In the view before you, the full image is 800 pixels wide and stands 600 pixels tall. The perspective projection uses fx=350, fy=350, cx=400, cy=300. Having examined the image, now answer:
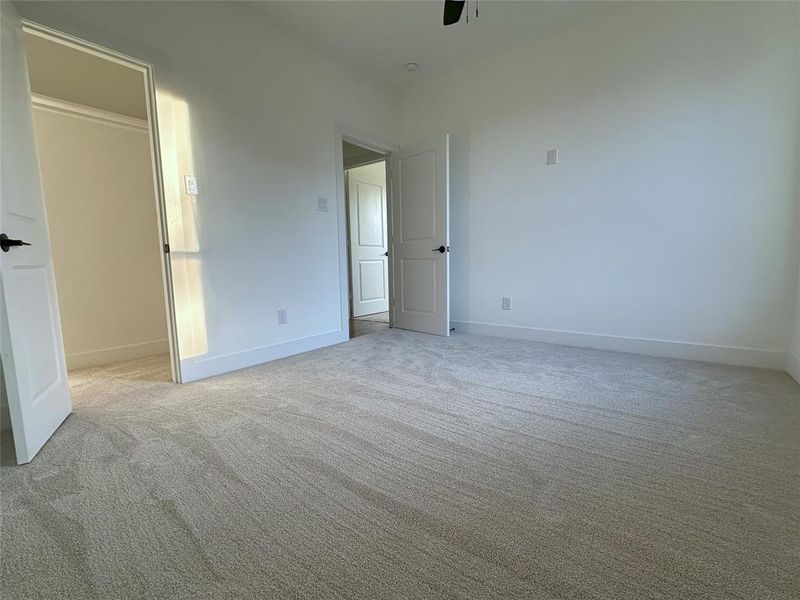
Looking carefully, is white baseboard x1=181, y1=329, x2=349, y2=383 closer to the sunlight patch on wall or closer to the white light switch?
the sunlight patch on wall

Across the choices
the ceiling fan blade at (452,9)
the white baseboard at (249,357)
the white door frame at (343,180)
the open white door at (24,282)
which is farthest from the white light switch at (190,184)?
the ceiling fan blade at (452,9)

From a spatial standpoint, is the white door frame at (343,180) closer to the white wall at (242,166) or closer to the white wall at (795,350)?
the white wall at (242,166)

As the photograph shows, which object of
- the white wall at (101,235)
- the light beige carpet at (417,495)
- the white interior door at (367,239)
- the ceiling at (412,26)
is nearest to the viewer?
the light beige carpet at (417,495)

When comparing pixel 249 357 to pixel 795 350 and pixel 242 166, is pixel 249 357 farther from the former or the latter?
pixel 795 350

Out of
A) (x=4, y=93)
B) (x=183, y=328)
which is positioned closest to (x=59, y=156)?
(x=4, y=93)

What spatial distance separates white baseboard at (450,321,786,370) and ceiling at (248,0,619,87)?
2.60 meters

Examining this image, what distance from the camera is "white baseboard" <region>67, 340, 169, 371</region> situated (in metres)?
2.88

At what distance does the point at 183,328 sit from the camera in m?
2.38

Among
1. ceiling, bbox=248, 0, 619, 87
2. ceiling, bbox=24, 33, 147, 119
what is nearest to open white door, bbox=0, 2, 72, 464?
ceiling, bbox=24, 33, 147, 119

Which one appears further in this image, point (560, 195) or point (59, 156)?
point (560, 195)

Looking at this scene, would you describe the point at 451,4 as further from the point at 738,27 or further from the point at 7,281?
the point at 7,281

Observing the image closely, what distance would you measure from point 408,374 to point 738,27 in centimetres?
321

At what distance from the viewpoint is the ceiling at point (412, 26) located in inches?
103

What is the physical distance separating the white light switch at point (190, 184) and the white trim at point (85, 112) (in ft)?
4.46
